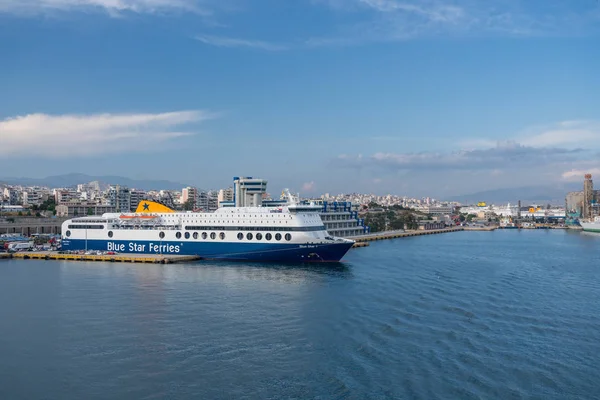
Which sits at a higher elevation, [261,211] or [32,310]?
[261,211]

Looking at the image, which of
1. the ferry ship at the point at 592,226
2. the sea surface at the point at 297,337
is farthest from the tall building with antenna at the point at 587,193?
the sea surface at the point at 297,337

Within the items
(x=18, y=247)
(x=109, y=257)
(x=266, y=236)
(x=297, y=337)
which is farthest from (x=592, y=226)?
(x=297, y=337)

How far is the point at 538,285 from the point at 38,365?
18.2 metres

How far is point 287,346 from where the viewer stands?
12289mm

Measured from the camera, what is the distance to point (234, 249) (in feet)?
93.6

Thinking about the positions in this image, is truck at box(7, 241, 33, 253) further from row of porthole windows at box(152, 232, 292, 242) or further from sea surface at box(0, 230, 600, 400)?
sea surface at box(0, 230, 600, 400)

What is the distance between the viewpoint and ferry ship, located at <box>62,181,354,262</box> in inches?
1085

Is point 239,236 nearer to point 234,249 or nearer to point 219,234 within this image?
point 234,249

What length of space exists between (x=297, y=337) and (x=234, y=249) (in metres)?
15.9

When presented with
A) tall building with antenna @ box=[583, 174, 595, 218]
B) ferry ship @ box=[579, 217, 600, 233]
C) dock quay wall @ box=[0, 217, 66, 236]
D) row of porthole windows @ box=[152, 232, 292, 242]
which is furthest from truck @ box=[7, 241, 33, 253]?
tall building with antenna @ box=[583, 174, 595, 218]

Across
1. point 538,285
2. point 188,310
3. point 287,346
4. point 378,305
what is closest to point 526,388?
point 287,346

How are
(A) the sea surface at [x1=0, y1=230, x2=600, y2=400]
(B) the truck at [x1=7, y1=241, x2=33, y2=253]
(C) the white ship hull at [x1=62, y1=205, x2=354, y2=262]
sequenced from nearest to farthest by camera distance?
(A) the sea surface at [x1=0, y1=230, x2=600, y2=400] → (C) the white ship hull at [x1=62, y1=205, x2=354, y2=262] → (B) the truck at [x1=7, y1=241, x2=33, y2=253]

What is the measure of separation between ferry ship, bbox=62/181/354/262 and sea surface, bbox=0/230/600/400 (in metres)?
4.93

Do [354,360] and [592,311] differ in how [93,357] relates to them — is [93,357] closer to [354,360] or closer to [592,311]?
[354,360]
